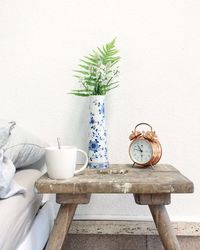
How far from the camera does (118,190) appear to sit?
72 cm

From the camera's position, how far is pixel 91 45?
1.00 metres

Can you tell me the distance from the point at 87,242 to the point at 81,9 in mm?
761

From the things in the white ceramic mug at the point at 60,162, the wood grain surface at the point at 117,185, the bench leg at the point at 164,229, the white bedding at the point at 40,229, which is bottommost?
the white bedding at the point at 40,229

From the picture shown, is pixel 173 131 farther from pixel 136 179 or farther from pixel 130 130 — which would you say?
pixel 136 179

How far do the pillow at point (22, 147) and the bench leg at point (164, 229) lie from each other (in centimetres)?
37

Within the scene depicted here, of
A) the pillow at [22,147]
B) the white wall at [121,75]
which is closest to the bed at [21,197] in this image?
the pillow at [22,147]

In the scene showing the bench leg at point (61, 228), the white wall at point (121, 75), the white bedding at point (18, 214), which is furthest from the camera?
the white wall at point (121, 75)

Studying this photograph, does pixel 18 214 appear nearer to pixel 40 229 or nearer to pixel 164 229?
pixel 40 229

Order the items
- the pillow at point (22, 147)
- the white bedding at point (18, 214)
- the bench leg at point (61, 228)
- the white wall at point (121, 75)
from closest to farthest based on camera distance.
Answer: the white bedding at point (18, 214), the bench leg at point (61, 228), the pillow at point (22, 147), the white wall at point (121, 75)

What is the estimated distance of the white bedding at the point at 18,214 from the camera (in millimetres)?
619

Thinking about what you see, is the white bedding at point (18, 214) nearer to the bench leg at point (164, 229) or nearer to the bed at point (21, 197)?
the bed at point (21, 197)

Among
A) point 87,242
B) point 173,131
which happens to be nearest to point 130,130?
point 173,131

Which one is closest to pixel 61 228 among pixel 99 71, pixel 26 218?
pixel 26 218

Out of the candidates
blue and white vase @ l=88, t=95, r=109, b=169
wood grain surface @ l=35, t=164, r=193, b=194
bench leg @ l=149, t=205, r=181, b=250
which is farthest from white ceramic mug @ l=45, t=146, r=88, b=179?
bench leg @ l=149, t=205, r=181, b=250
